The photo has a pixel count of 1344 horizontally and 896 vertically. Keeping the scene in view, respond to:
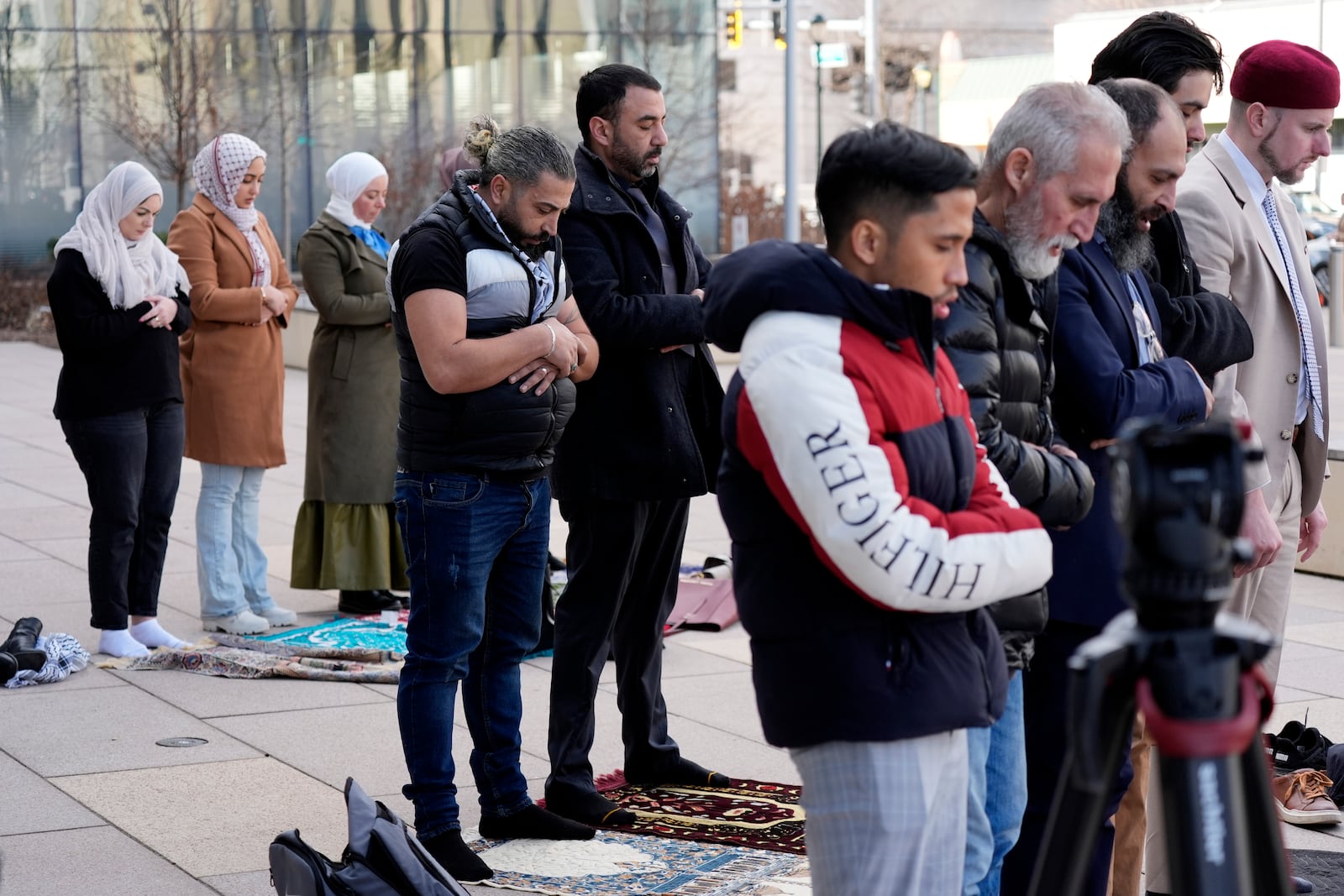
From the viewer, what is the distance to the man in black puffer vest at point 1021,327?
10.5 feet

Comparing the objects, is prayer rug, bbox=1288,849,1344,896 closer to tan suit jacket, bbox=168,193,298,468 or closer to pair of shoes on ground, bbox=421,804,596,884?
pair of shoes on ground, bbox=421,804,596,884

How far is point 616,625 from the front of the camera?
5.43 m

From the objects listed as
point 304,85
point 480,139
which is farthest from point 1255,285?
point 304,85

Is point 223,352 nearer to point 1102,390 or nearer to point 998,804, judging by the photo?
point 1102,390

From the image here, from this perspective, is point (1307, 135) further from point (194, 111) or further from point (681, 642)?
point (194, 111)

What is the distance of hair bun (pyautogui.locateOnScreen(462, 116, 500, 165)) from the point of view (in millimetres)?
4641

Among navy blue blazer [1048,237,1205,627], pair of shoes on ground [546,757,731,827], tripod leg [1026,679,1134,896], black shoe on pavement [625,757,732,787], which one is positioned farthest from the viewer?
black shoe on pavement [625,757,732,787]

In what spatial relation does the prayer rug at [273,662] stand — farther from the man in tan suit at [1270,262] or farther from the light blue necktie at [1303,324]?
the light blue necktie at [1303,324]

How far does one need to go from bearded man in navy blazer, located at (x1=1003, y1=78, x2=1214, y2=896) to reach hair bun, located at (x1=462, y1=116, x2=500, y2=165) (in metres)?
1.62

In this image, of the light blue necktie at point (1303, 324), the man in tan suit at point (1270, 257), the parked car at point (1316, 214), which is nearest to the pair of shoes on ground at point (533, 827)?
the man in tan suit at point (1270, 257)

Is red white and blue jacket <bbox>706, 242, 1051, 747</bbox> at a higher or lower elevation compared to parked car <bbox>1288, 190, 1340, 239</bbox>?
lower

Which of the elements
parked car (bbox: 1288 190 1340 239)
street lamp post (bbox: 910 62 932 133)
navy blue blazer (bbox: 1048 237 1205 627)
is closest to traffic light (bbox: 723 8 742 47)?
parked car (bbox: 1288 190 1340 239)

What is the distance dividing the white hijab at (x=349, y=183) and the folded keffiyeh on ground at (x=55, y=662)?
2.17 metres

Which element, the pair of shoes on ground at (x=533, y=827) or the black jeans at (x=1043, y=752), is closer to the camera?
the black jeans at (x=1043, y=752)
